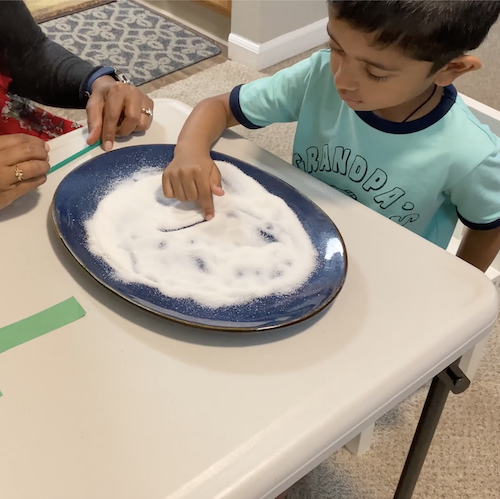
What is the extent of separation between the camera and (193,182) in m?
0.64

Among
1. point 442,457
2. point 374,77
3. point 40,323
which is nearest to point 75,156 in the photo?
point 40,323

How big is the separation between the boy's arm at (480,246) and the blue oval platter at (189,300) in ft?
0.97

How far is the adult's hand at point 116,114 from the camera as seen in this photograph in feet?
2.44

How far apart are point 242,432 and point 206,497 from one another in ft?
0.20

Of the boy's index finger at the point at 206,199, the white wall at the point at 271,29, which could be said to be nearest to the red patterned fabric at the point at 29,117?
the boy's index finger at the point at 206,199

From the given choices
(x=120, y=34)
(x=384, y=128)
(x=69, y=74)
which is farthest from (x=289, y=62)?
(x=384, y=128)

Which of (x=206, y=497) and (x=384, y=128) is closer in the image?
(x=206, y=497)

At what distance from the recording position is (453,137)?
0.72 metres

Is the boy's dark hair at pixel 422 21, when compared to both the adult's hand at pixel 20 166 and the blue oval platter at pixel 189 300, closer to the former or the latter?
the blue oval platter at pixel 189 300

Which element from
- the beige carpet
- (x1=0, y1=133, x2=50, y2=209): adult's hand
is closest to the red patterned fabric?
(x1=0, y1=133, x2=50, y2=209): adult's hand

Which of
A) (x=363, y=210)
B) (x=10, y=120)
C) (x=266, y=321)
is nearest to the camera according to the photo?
(x=266, y=321)

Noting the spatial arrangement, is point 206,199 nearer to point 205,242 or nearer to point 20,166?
point 205,242

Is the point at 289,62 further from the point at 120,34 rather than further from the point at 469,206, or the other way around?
the point at 469,206

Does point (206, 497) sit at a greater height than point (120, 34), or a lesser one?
greater
